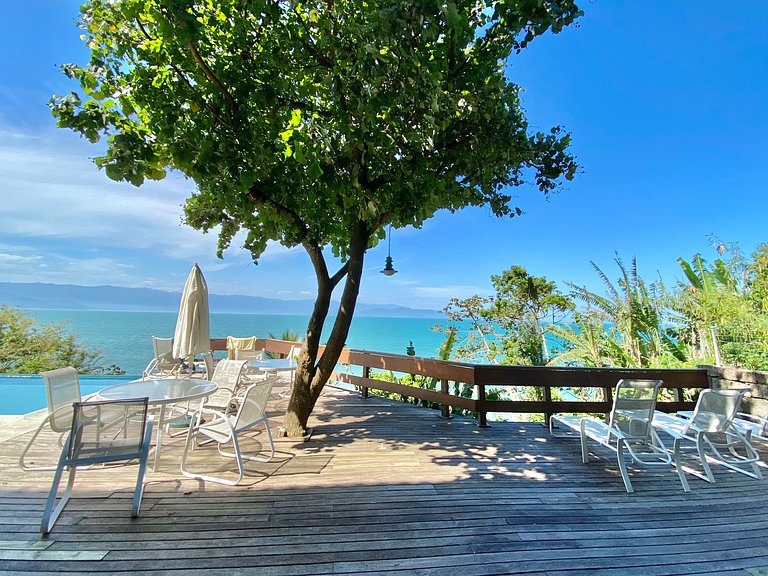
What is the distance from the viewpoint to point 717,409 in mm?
3957

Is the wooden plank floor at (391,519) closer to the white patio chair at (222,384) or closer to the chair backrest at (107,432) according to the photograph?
the chair backrest at (107,432)

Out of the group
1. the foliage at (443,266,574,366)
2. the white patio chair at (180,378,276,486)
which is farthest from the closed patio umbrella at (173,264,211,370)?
the foliage at (443,266,574,366)

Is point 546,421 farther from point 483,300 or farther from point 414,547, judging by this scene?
point 483,300

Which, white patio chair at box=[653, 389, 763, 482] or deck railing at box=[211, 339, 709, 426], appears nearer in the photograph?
white patio chair at box=[653, 389, 763, 482]

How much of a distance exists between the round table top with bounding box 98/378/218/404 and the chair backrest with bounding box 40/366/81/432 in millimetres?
244

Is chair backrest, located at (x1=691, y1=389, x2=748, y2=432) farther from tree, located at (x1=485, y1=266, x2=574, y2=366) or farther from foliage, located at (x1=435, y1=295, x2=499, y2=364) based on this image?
foliage, located at (x1=435, y1=295, x2=499, y2=364)

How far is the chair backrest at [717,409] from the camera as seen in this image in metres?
3.81

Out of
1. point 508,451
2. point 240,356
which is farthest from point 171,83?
point 508,451

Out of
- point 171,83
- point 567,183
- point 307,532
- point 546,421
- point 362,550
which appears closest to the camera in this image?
point 362,550

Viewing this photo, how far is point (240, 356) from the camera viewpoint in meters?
7.32

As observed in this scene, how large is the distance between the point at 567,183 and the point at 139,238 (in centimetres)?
7505

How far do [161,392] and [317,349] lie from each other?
6.21ft

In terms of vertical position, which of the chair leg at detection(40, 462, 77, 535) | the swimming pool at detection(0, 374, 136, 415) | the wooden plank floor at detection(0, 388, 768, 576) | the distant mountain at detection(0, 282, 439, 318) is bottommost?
the swimming pool at detection(0, 374, 136, 415)

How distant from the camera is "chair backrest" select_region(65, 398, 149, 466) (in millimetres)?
2391
